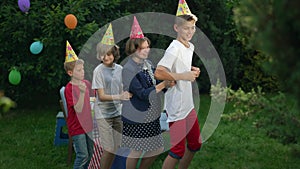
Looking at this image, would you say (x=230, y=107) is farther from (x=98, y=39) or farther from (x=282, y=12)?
(x=282, y=12)

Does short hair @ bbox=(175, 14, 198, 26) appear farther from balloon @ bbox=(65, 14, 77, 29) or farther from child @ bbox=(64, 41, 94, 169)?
balloon @ bbox=(65, 14, 77, 29)

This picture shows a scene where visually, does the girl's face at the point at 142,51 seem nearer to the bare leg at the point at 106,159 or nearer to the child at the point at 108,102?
the child at the point at 108,102

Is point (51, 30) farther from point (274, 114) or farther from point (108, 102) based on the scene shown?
point (274, 114)

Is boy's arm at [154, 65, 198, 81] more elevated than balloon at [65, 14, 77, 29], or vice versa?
balloon at [65, 14, 77, 29]

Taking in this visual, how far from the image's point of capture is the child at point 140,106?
3.52 m

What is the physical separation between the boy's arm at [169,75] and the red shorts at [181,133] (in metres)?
0.31

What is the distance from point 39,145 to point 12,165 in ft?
2.38

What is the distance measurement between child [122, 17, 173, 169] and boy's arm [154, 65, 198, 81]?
0.07 metres

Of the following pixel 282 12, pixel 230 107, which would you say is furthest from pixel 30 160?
pixel 282 12

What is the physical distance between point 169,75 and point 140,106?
353 mm

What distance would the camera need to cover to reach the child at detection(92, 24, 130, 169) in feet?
12.7

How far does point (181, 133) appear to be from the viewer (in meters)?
3.55

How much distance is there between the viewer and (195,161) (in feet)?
15.0

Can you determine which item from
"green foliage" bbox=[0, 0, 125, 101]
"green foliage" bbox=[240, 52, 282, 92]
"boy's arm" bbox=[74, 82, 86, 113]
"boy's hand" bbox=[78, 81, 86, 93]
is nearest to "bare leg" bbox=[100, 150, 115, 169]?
"boy's arm" bbox=[74, 82, 86, 113]
